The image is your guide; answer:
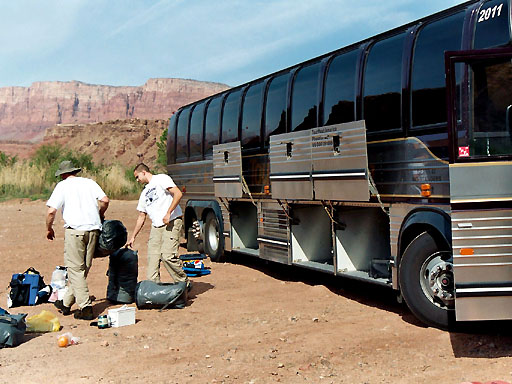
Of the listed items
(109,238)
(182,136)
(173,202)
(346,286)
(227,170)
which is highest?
(182,136)

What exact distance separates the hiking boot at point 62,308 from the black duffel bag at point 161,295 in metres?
0.89

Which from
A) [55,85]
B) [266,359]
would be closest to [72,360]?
[266,359]

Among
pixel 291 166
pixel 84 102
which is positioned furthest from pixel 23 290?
pixel 84 102

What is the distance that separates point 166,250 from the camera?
31.6ft

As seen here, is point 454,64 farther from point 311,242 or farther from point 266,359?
point 311,242

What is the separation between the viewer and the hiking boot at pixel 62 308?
364 inches

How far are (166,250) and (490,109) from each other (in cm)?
494

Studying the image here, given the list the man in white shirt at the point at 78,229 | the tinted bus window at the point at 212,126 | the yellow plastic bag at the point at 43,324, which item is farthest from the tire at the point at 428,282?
the tinted bus window at the point at 212,126

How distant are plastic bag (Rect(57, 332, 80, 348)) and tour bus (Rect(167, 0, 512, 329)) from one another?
346cm

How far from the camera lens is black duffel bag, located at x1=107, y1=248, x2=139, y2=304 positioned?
9.86 meters

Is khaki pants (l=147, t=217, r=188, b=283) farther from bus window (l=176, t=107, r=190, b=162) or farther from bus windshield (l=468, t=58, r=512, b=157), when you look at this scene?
bus window (l=176, t=107, r=190, b=162)

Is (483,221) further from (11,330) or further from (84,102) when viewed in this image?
(84,102)

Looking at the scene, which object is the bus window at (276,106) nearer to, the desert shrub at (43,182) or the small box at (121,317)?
the small box at (121,317)

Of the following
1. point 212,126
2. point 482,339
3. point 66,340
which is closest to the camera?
point 482,339
